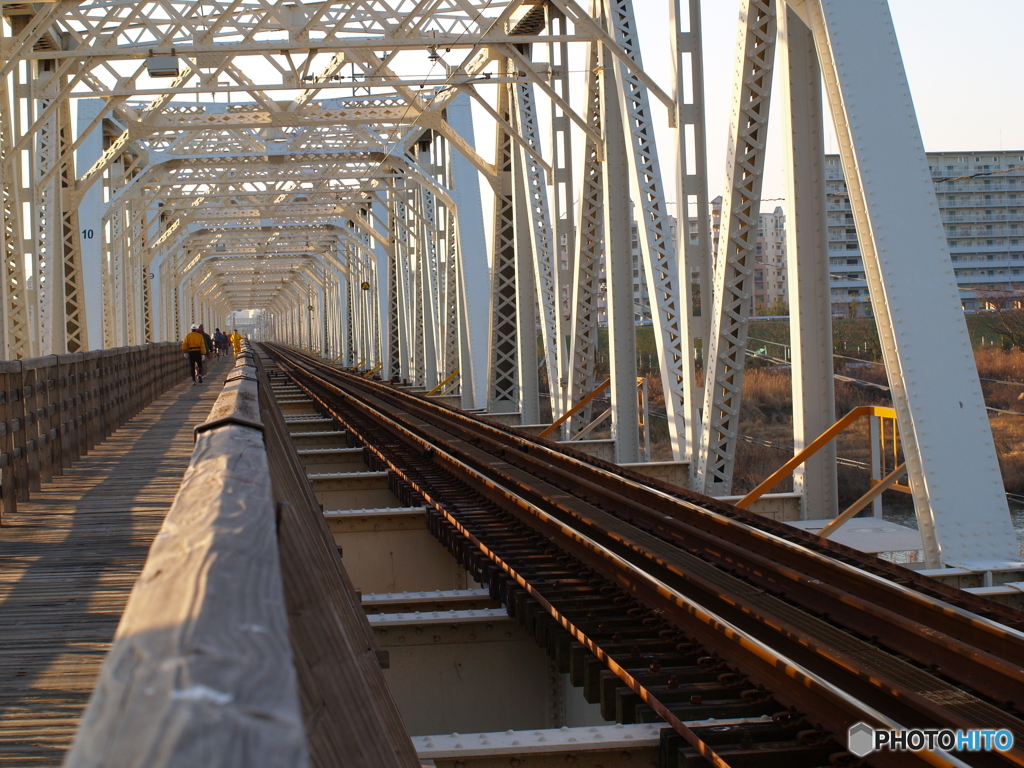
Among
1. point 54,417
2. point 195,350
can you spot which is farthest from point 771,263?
point 54,417

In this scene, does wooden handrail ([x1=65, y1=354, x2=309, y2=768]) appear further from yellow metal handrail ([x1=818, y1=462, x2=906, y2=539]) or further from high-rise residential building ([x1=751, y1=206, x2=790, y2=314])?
high-rise residential building ([x1=751, y1=206, x2=790, y2=314])

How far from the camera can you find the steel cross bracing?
7957 millimetres

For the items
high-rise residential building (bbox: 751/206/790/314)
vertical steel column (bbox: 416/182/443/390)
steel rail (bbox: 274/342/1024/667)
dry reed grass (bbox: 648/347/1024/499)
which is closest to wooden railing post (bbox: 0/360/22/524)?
steel rail (bbox: 274/342/1024/667)

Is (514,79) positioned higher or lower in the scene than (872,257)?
higher

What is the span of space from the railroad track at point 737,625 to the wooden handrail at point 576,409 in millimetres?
6453

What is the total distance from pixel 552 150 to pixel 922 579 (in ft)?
44.4

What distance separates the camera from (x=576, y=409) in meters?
17.0

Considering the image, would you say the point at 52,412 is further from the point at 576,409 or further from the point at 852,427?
the point at 852,427

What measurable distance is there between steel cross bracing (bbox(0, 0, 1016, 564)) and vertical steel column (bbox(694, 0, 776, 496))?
1.0 inches

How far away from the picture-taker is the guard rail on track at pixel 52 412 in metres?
7.70

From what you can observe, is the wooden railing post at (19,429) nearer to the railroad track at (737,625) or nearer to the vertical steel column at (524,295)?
the railroad track at (737,625)

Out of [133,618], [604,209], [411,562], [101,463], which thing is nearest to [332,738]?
[133,618]

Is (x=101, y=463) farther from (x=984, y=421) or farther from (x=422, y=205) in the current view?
(x=422, y=205)

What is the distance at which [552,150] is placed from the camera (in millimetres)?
18547
